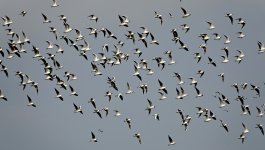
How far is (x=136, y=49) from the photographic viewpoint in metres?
112

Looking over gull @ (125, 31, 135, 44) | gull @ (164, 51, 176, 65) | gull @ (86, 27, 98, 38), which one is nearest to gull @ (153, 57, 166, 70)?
gull @ (164, 51, 176, 65)

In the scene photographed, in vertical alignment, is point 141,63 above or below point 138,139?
above

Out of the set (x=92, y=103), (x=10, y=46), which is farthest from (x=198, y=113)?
(x=10, y=46)

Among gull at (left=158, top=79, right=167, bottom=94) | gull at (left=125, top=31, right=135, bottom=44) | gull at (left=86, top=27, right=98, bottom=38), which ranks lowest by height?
gull at (left=158, top=79, right=167, bottom=94)

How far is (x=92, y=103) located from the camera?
11094cm

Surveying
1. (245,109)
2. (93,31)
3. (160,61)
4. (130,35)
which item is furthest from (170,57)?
(245,109)

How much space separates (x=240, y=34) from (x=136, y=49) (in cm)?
1106

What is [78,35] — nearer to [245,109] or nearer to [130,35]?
[130,35]

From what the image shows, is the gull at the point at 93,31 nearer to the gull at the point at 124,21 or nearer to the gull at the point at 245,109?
the gull at the point at 124,21

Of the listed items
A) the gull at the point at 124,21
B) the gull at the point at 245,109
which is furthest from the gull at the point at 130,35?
the gull at the point at 245,109

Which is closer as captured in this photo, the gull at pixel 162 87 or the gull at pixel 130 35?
the gull at pixel 130 35

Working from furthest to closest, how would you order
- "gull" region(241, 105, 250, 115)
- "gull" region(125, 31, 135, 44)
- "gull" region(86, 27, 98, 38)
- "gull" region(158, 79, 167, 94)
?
"gull" region(241, 105, 250, 115) → "gull" region(158, 79, 167, 94) → "gull" region(86, 27, 98, 38) → "gull" region(125, 31, 135, 44)

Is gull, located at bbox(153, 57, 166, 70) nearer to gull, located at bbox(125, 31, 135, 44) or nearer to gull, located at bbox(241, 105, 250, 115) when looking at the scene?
gull, located at bbox(125, 31, 135, 44)

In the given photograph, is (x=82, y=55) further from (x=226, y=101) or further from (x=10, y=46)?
(x=226, y=101)
